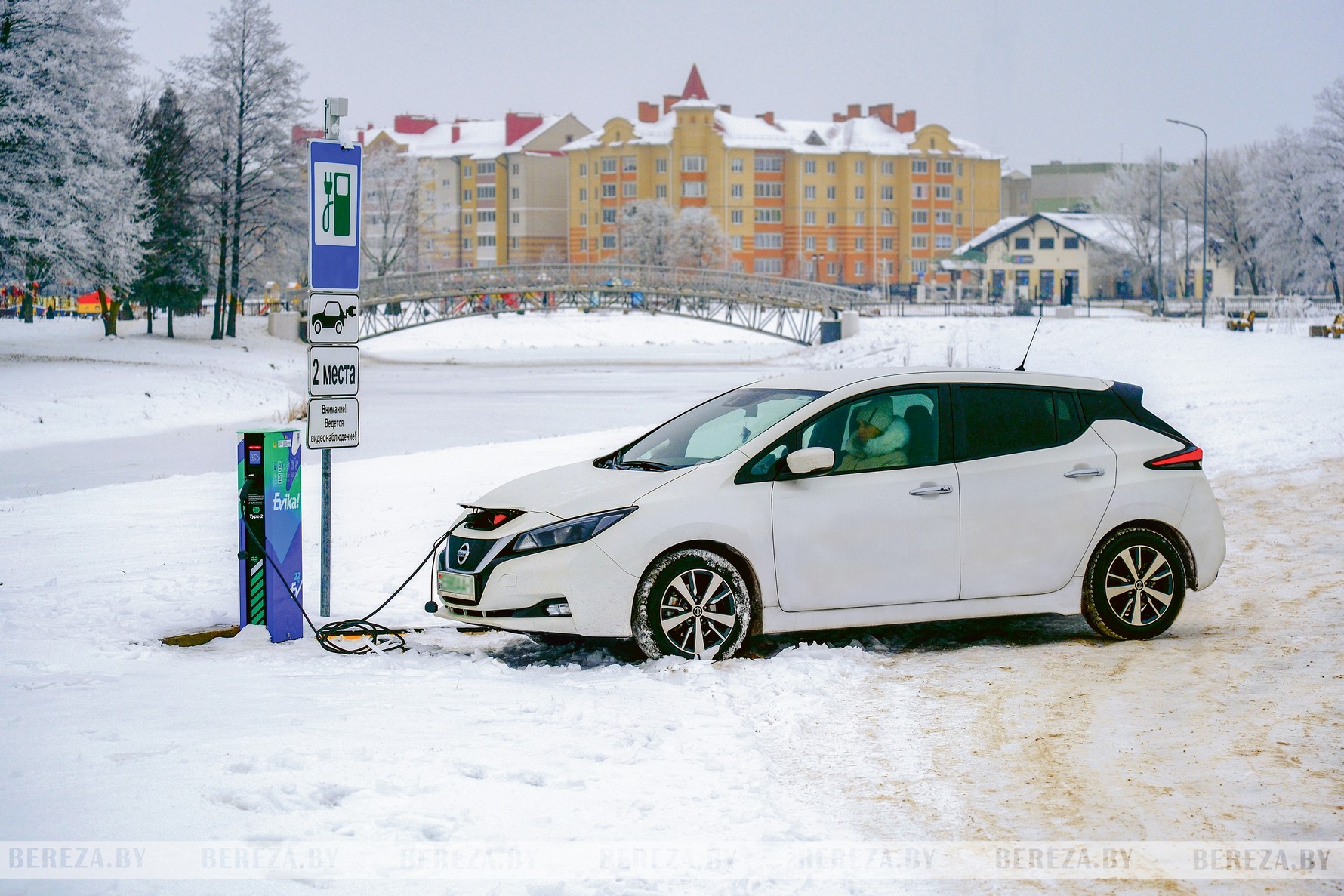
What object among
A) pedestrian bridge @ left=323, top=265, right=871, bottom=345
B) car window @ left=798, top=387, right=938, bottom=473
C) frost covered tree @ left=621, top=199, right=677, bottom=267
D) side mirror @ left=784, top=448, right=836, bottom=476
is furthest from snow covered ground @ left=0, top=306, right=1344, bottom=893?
frost covered tree @ left=621, top=199, right=677, bottom=267

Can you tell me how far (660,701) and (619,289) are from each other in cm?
6665

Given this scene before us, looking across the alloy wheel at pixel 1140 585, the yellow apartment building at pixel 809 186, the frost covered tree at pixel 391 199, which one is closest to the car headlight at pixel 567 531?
the alloy wheel at pixel 1140 585

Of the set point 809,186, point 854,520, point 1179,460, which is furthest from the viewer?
point 809,186

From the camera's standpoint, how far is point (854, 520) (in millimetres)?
7805

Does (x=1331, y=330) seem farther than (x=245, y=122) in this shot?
No

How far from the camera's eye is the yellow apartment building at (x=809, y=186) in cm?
12706

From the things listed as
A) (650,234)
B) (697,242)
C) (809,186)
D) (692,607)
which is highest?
(809,186)

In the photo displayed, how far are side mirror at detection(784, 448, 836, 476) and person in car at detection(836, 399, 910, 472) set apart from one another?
33 centimetres

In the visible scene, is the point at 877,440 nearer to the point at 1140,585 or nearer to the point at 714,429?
the point at 714,429

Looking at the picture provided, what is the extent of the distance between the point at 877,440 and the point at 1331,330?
46791mm

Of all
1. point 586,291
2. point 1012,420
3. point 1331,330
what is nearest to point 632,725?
point 1012,420

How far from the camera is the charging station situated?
26.9ft

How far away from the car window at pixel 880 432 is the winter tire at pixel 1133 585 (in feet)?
4.02

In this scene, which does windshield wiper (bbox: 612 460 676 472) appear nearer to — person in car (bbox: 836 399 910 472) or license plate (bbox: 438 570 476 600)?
person in car (bbox: 836 399 910 472)
